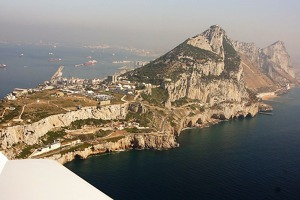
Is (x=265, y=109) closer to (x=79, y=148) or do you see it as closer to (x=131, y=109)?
(x=131, y=109)

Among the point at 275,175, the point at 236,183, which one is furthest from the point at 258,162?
the point at 236,183

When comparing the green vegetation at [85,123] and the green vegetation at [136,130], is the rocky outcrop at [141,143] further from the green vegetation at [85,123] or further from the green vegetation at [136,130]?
the green vegetation at [85,123]

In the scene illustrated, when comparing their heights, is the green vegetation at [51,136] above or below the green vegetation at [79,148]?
above

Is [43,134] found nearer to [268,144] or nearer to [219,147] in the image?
[219,147]

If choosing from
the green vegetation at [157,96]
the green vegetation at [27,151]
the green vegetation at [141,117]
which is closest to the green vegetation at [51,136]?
the green vegetation at [27,151]

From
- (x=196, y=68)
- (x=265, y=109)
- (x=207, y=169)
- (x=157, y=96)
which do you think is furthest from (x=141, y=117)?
(x=265, y=109)

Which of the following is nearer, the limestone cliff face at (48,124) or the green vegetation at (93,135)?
the limestone cliff face at (48,124)

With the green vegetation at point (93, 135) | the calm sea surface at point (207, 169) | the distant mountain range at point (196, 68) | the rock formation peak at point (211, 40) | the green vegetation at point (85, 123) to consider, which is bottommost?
the calm sea surface at point (207, 169)
